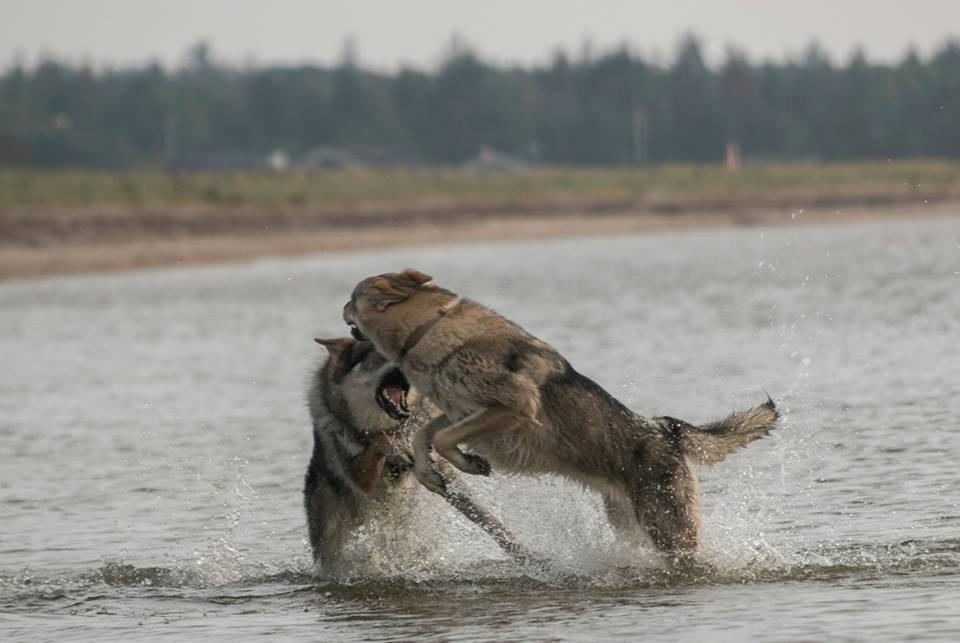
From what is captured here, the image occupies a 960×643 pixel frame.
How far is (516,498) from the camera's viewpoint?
8.77 meters

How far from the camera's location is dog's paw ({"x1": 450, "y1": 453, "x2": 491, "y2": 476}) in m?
7.76

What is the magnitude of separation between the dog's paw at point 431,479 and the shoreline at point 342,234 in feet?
88.8

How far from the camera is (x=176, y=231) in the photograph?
131 feet

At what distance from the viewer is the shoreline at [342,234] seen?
35.6 metres

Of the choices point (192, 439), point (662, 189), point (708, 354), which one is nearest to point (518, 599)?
point (192, 439)

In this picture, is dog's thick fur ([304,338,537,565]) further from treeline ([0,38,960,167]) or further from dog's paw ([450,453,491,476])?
treeline ([0,38,960,167])

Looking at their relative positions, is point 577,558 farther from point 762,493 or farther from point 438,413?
point 762,493

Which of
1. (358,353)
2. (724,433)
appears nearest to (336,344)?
(358,353)

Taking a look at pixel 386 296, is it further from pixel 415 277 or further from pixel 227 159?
pixel 227 159

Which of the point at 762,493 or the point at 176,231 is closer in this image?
the point at 762,493

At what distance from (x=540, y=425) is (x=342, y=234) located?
36.0 m

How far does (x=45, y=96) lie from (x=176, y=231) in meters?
94.2

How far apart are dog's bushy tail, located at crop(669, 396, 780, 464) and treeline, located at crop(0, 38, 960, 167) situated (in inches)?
3471

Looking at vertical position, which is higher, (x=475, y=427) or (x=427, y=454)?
(x=475, y=427)
